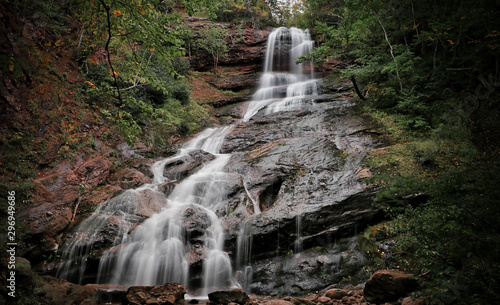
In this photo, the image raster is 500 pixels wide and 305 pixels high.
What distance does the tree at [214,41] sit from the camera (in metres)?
21.2

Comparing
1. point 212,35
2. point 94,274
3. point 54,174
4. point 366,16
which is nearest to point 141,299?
point 94,274

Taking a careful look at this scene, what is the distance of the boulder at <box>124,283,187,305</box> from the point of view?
4223 mm

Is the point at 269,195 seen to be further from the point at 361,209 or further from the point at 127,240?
the point at 127,240

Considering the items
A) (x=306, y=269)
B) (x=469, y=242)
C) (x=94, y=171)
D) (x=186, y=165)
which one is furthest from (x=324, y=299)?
(x=94, y=171)

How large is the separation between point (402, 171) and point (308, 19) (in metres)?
23.1

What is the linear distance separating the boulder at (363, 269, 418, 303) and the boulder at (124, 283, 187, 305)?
10.9 ft

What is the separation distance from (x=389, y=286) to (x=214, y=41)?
21589mm

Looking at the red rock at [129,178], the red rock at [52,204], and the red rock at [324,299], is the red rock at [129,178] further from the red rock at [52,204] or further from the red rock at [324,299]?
the red rock at [324,299]

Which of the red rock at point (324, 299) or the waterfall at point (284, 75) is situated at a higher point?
the waterfall at point (284, 75)

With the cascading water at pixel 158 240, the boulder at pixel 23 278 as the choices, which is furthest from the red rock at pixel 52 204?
the boulder at pixel 23 278

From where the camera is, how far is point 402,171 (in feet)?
21.9

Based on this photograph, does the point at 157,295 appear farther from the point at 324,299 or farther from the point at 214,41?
the point at 214,41

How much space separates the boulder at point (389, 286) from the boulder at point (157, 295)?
333 centimetres

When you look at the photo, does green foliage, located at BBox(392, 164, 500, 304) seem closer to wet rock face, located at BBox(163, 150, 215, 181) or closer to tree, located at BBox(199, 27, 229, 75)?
wet rock face, located at BBox(163, 150, 215, 181)
